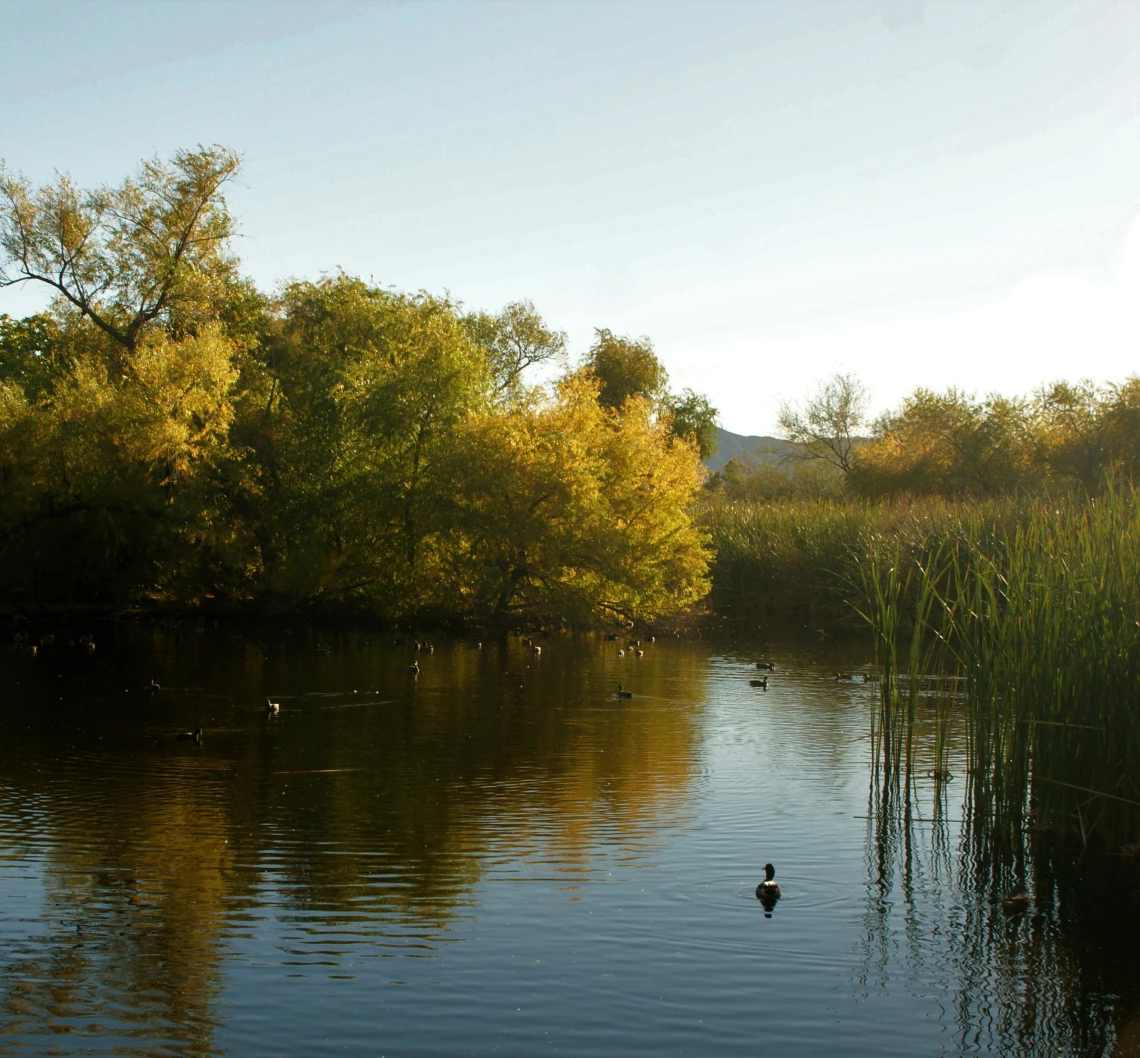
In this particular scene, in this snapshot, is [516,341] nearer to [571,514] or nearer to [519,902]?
[571,514]

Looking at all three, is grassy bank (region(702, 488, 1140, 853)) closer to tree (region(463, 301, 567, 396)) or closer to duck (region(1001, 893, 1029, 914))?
duck (region(1001, 893, 1029, 914))

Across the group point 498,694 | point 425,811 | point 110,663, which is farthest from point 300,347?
point 425,811

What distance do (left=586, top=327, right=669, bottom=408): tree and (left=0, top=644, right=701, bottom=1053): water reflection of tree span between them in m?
45.3

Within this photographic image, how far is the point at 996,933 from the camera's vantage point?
9125 millimetres

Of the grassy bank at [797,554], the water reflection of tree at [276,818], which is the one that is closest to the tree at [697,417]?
the grassy bank at [797,554]

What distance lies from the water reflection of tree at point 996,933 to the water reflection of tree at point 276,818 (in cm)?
262

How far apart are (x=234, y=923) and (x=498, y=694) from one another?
12574 mm

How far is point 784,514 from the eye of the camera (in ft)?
139

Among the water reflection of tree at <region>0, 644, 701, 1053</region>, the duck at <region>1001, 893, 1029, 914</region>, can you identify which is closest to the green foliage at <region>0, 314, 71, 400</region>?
the water reflection of tree at <region>0, 644, 701, 1053</region>

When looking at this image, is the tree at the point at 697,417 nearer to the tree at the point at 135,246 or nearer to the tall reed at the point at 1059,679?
the tree at the point at 135,246

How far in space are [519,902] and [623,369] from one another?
57332 mm

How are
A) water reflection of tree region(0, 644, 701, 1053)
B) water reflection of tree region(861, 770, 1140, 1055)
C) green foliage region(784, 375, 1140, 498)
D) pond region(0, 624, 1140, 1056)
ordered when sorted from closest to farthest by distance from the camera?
1. pond region(0, 624, 1140, 1056)
2. water reflection of tree region(861, 770, 1140, 1055)
3. water reflection of tree region(0, 644, 701, 1053)
4. green foliage region(784, 375, 1140, 498)

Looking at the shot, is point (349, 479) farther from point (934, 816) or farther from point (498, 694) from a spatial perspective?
point (934, 816)

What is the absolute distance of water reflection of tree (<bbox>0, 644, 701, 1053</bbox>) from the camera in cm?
811
